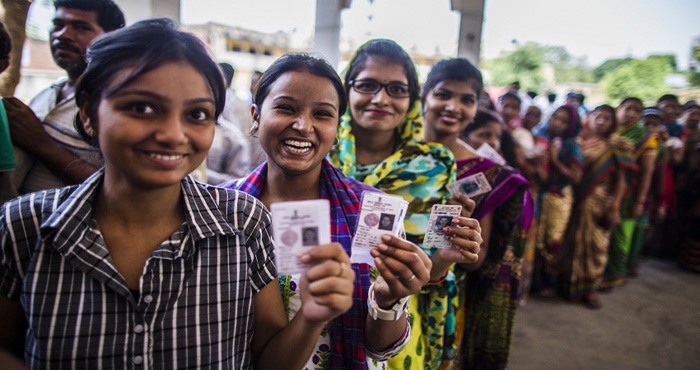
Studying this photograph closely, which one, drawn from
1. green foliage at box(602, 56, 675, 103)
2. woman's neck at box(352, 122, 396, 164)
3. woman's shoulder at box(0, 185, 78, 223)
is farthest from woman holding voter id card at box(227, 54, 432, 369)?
green foliage at box(602, 56, 675, 103)

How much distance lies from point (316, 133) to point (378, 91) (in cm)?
70

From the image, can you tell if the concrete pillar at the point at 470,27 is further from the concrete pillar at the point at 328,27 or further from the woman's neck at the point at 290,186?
the woman's neck at the point at 290,186

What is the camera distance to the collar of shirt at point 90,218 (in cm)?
90

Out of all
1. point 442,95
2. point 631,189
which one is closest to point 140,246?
point 442,95

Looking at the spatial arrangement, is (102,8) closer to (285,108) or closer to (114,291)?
(285,108)

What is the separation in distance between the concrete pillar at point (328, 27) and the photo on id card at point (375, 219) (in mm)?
4019

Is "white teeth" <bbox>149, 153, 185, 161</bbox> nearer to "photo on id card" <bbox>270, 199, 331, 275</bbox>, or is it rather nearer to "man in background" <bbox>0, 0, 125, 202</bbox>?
"photo on id card" <bbox>270, 199, 331, 275</bbox>

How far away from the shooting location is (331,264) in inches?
36.2

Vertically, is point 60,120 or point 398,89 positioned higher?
point 398,89

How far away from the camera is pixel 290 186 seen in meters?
1.58

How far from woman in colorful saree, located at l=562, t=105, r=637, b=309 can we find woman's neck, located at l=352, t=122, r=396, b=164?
3646 millimetres

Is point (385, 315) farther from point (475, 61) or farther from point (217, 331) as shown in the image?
point (475, 61)

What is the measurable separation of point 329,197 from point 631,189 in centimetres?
529

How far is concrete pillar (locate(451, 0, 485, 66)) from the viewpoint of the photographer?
5.02m
